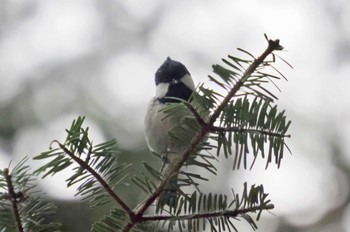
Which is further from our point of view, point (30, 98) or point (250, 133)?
point (30, 98)

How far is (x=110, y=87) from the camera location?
3.81m

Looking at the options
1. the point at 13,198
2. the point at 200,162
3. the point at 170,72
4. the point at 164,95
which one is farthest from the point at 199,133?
the point at 170,72

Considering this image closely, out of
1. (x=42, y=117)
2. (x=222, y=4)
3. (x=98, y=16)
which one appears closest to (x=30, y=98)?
(x=42, y=117)

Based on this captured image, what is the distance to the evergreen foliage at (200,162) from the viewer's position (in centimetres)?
87

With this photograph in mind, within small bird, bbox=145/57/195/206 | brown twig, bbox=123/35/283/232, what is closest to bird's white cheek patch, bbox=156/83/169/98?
small bird, bbox=145/57/195/206

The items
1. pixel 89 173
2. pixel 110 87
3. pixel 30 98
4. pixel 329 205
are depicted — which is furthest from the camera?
pixel 110 87

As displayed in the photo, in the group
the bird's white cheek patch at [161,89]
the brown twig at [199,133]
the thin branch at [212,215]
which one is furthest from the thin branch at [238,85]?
the bird's white cheek patch at [161,89]

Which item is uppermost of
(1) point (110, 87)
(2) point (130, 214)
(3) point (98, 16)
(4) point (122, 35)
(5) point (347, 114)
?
(3) point (98, 16)

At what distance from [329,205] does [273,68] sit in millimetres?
2047

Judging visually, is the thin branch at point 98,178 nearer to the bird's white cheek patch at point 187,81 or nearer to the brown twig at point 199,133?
the brown twig at point 199,133

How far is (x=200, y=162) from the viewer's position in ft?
2.95

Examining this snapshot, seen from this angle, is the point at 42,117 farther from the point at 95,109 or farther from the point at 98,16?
the point at 98,16

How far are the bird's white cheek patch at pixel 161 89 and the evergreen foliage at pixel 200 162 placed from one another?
668 mm

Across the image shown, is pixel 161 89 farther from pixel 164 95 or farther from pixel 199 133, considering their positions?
pixel 199 133
